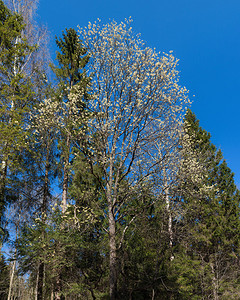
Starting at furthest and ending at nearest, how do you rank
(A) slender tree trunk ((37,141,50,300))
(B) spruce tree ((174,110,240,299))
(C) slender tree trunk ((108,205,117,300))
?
1. (A) slender tree trunk ((37,141,50,300))
2. (B) spruce tree ((174,110,240,299))
3. (C) slender tree trunk ((108,205,117,300))

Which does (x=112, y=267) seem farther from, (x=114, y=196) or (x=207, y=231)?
(x=207, y=231)

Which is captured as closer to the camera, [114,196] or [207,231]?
[114,196]

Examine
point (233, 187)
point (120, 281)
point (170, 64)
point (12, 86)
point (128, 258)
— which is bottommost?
point (120, 281)

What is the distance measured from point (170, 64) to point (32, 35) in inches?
356

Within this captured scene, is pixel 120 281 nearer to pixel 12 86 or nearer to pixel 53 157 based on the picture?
pixel 53 157

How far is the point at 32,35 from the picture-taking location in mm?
12172

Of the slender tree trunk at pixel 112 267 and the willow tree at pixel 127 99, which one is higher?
the willow tree at pixel 127 99

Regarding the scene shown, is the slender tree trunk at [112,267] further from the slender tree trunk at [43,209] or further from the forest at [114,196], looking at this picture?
the slender tree trunk at [43,209]

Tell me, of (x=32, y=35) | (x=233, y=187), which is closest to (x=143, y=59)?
(x=32, y=35)

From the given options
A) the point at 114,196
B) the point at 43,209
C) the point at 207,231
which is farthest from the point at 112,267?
the point at 207,231

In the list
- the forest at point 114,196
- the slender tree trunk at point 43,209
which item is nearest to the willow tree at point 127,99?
the forest at point 114,196

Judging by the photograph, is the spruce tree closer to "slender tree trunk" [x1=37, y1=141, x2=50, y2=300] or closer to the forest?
the forest

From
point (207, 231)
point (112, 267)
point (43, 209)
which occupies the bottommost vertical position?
point (112, 267)

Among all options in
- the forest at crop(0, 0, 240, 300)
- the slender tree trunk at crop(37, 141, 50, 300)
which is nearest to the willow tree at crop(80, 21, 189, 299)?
the forest at crop(0, 0, 240, 300)
